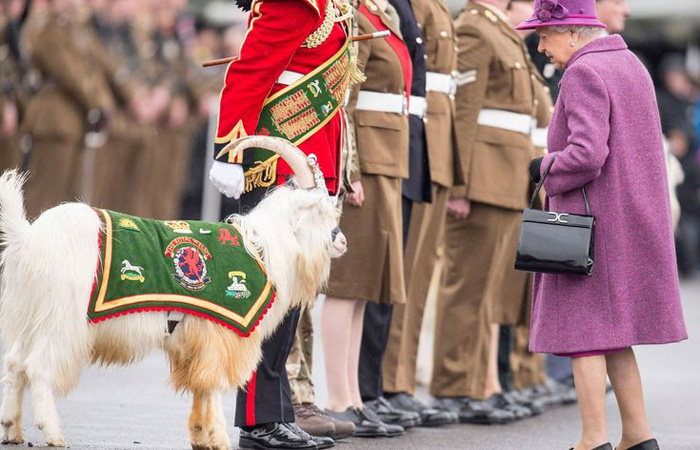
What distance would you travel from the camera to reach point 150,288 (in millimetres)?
6238

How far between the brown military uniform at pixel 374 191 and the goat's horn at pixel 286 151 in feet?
3.86

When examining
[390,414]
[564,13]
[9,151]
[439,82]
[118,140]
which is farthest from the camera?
[118,140]

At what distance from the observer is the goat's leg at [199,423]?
6.53 m

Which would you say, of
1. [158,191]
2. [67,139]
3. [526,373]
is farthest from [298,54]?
[158,191]

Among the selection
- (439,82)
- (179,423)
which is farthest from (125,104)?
(179,423)

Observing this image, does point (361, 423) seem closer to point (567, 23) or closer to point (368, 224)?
point (368, 224)

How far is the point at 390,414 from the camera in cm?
813

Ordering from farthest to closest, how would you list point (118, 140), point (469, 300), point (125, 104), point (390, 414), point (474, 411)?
1. point (118, 140)
2. point (125, 104)
3. point (469, 300)
4. point (474, 411)
5. point (390, 414)

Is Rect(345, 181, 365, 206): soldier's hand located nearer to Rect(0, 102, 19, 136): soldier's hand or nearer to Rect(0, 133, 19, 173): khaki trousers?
Rect(0, 102, 19, 136): soldier's hand

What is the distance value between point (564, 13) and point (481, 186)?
7.78ft

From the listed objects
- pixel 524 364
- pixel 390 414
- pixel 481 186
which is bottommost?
pixel 390 414

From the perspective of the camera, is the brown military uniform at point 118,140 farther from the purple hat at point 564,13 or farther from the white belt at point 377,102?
the purple hat at point 564,13

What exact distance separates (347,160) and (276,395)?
110 centimetres

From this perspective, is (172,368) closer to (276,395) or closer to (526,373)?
(276,395)
